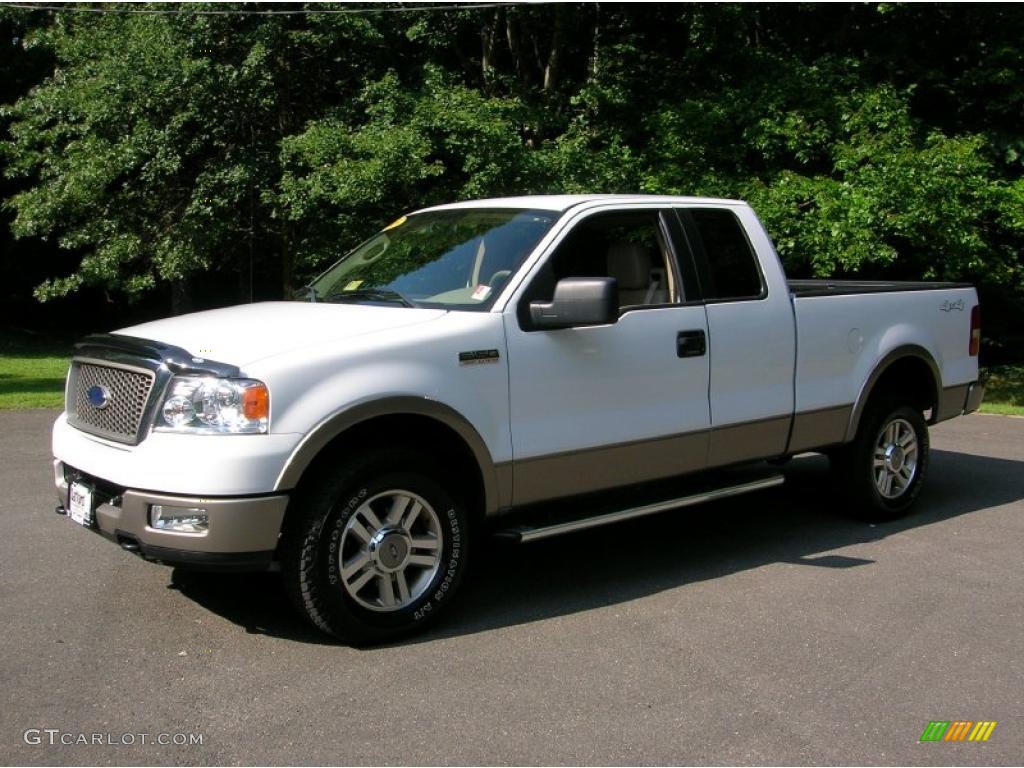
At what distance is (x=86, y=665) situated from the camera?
179 inches

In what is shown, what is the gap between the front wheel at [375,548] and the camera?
4.63 metres

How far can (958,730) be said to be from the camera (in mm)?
4012

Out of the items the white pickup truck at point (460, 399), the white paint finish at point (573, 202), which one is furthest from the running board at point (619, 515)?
the white paint finish at point (573, 202)

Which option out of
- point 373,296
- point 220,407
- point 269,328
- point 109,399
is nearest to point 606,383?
point 373,296

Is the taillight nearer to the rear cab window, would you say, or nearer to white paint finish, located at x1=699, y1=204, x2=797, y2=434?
white paint finish, located at x1=699, y1=204, x2=797, y2=434

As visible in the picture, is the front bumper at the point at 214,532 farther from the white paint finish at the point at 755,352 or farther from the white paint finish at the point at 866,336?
the white paint finish at the point at 866,336

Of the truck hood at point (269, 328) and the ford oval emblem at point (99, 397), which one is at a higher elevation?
the truck hood at point (269, 328)

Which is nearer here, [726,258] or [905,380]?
[726,258]

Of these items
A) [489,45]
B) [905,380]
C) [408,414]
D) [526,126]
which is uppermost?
[489,45]

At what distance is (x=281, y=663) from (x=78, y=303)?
89.7 ft

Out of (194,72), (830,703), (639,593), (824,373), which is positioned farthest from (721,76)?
(830,703)

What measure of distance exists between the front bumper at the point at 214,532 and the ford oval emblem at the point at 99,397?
54 centimetres

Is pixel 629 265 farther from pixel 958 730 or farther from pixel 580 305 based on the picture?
pixel 958 730

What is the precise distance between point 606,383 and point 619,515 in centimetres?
68
